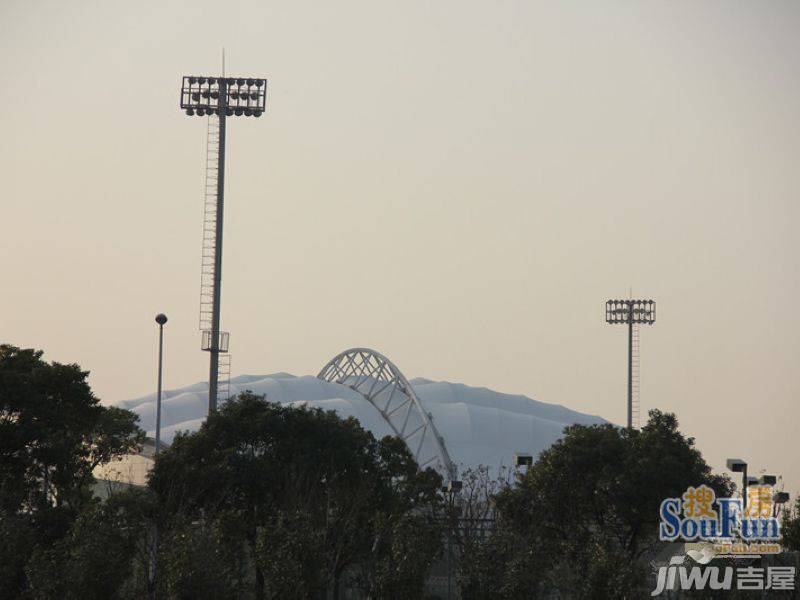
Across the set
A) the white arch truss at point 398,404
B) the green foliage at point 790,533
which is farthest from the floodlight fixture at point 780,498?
the white arch truss at point 398,404

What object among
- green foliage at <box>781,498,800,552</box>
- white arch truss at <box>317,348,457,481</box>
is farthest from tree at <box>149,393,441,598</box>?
white arch truss at <box>317,348,457,481</box>

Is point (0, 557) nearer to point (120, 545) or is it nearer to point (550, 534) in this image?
point (120, 545)

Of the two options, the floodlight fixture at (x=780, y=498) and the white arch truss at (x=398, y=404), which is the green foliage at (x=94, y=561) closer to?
the floodlight fixture at (x=780, y=498)

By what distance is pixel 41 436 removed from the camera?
47.8m

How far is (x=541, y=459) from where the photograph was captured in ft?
194

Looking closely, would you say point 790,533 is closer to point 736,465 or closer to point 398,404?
point 736,465

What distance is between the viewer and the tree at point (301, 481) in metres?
48.7

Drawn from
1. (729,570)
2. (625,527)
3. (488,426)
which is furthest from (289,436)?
(488,426)

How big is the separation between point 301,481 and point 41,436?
9.94 metres

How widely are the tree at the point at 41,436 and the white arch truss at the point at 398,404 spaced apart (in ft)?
203

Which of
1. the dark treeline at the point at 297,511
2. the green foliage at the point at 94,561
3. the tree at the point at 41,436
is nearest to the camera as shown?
the green foliage at the point at 94,561

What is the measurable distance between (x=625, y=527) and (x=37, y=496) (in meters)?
23.4

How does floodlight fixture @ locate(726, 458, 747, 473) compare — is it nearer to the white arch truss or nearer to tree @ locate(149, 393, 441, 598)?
tree @ locate(149, 393, 441, 598)

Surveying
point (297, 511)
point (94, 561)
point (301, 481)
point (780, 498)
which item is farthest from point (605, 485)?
point (94, 561)
